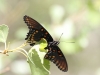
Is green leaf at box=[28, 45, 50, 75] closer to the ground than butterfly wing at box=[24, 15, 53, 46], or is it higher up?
closer to the ground

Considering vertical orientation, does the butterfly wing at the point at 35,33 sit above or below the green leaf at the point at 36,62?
above

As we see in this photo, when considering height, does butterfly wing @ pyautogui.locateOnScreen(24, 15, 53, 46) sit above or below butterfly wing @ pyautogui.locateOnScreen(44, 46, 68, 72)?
above
